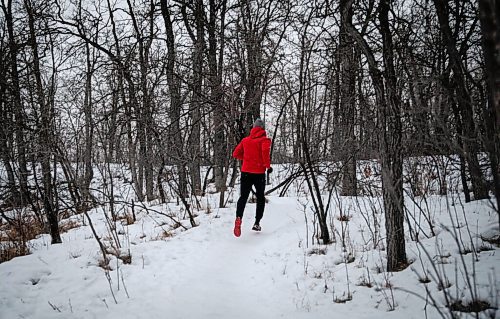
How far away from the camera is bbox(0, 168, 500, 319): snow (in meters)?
2.47

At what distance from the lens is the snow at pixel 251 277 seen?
2469mm

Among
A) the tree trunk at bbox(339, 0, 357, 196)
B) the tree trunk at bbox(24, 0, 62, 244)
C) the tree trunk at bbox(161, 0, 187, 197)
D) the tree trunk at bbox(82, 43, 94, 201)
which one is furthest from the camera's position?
the tree trunk at bbox(161, 0, 187, 197)

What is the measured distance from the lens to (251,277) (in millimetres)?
3473

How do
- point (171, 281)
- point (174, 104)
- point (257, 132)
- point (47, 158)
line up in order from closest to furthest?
point (171, 281), point (47, 158), point (257, 132), point (174, 104)

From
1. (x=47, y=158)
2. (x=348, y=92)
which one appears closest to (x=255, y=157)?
(x=348, y=92)

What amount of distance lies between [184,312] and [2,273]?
92.4 inches

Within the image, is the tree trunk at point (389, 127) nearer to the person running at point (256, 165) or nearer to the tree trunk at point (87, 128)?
the person running at point (256, 165)

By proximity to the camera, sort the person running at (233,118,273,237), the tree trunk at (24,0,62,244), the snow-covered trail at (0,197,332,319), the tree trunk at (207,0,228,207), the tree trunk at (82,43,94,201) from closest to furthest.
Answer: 1. the snow-covered trail at (0,197,332,319)
2. the tree trunk at (24,0,62,244)
3. the person running at (233,118,273,237)
4. the tree trunk at (82,43,94,201)
5. the tree trunk at (207,0,228,207)

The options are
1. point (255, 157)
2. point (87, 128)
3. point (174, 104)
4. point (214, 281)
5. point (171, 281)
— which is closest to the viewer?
point (171, 281)

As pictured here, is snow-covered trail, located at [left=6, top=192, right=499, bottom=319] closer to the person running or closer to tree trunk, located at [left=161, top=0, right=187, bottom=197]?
the person running

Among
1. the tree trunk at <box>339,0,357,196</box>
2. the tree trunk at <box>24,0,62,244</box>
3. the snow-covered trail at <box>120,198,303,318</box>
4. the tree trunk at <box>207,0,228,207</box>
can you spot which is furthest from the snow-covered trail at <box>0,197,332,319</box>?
the tree trunk at <box>207,0,228,207</box>

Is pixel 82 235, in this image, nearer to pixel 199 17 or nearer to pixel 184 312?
pixel 184 312

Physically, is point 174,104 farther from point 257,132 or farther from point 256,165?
point 256,165

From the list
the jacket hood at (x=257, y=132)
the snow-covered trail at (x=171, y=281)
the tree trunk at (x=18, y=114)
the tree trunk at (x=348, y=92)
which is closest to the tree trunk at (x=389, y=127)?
the tree trunk at (x=348, y=92)
